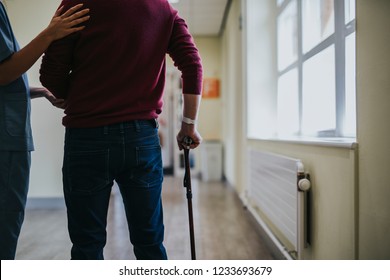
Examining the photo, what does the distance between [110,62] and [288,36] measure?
2116 millimetres

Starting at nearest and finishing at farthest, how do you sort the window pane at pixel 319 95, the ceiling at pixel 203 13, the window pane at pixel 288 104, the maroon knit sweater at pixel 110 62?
the maroon knit sweater at pixel 110 62, the window pane at pixel 319 95, the window pane at pixel 288 104, the ceiling at pixel 203 13

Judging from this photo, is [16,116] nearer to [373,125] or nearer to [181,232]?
[373,125]

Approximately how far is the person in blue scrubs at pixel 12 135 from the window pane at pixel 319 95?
4.57ft

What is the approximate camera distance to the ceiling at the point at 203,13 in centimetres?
416

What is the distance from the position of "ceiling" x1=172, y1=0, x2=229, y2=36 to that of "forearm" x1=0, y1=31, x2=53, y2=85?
122 inches

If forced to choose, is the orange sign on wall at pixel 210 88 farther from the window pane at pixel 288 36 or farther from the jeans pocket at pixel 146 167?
the jeans pocket at pixel 146 167

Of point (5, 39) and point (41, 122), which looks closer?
point (5, 39)

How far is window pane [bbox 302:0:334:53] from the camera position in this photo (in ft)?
5.96

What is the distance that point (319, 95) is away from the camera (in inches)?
76.6

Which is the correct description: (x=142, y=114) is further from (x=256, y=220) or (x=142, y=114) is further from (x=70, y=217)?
(x=256, y=220)

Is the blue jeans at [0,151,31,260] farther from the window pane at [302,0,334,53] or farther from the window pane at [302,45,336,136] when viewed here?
the window pane at [302,0,334,53]

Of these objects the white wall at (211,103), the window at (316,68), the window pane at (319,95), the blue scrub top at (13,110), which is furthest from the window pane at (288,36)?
the white wall at (211,103)

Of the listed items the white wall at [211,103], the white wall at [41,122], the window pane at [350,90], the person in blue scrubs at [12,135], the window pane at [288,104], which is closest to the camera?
the person in blue scrubs at [12,135]

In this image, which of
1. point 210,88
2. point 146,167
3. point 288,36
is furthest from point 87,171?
point 210,88
